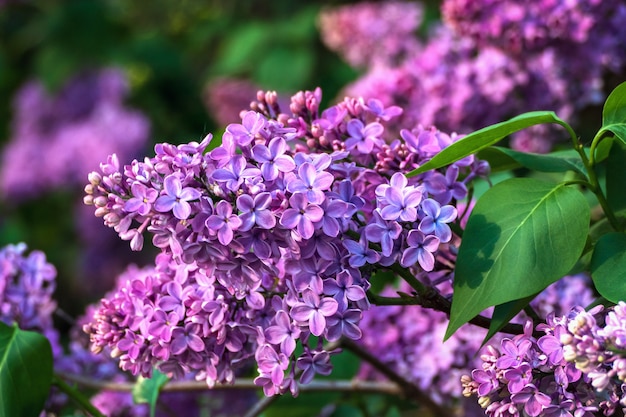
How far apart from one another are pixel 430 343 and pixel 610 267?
448mm

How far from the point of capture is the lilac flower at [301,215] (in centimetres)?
70

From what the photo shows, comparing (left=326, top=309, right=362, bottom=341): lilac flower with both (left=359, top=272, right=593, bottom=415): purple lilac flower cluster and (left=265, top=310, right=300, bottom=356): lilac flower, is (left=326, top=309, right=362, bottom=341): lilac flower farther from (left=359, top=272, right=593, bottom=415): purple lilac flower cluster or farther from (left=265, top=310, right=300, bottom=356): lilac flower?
(left=359, top=272, right=593, bottom=415): purple lilac flower cluster

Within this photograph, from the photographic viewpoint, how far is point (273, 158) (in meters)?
0.74

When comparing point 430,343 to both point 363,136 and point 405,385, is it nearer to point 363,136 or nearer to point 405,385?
point 405,385

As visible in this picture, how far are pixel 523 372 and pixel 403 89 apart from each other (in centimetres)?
92

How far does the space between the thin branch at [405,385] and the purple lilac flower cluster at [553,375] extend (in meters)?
0.36

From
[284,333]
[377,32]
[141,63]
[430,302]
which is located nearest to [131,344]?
[284,333]

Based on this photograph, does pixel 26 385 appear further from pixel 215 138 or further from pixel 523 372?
pixel 523 372

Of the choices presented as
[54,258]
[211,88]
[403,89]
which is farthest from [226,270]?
[54,258]

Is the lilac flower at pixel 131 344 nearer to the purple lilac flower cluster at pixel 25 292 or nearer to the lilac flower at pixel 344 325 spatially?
the lilac flower at pixel 344 325

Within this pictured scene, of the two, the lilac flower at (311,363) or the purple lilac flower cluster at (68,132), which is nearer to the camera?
the lilac flower at (311,363)

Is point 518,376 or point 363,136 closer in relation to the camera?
point 518,376

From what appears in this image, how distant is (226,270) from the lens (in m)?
0.73

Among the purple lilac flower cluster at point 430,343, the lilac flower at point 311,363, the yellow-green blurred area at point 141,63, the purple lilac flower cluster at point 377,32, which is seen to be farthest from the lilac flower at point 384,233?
the yellow-green blurred area at point 141,63
